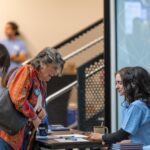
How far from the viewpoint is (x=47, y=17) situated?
873 cm

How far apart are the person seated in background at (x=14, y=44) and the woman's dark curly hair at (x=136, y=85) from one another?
4.77 m

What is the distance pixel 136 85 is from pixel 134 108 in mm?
187

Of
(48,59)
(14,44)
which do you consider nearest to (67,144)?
(48,59)

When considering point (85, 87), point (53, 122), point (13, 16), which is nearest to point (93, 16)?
point (13, 16)

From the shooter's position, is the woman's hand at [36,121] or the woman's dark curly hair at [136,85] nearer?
the woman's dark curly hair at [136,85]

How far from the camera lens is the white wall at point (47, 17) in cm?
865

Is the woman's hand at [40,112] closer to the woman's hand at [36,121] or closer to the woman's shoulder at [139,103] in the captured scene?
the woman's hand at [36,121]

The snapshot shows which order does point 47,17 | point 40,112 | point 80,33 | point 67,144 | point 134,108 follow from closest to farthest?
point 134,108 < point 67,144 < point 40,112 < point 80,33 < point 47,17

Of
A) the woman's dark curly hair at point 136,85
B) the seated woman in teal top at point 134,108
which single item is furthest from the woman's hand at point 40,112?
the woman's dark curly hair at point 136,85

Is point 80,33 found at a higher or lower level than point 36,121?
higher

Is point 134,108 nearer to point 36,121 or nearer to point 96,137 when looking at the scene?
point 96,137

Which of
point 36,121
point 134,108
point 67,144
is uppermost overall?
point 134,108

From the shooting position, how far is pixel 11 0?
8.67 m

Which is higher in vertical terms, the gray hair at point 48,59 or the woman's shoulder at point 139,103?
the gray hair at point 48,59
